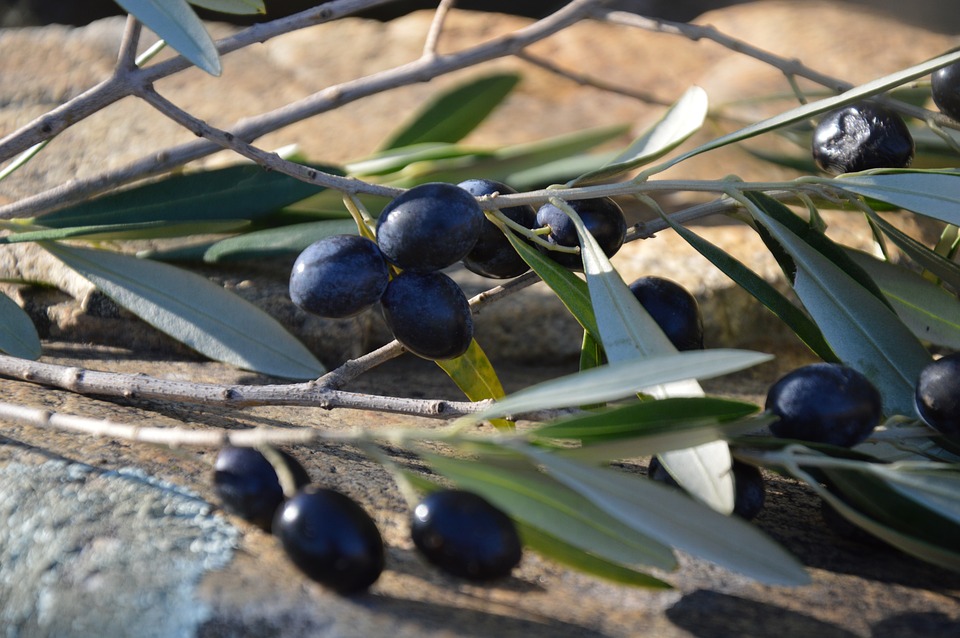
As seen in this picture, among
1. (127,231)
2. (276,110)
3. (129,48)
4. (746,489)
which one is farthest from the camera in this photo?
(276,110)

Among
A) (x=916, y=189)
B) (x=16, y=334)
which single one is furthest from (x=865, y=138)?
(x=16, y=334)

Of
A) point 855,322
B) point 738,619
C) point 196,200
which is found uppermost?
point 855,322

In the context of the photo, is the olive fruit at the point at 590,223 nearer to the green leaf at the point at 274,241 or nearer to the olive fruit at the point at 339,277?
the olive fruit at the point at 339,277

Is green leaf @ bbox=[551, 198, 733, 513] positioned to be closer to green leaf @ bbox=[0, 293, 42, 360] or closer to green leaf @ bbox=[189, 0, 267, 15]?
green leaf @ bbox=[189, 0, 267, 15]

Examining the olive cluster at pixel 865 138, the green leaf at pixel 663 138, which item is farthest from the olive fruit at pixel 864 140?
the green leaf at pixel 663 138

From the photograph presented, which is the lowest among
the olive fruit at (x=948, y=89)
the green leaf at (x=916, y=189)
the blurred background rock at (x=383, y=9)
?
the blurred background rock at (x=383, y=9)

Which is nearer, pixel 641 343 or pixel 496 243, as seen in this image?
pixel 641 343

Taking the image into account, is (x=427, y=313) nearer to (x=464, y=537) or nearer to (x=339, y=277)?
(x=339, y=277)
